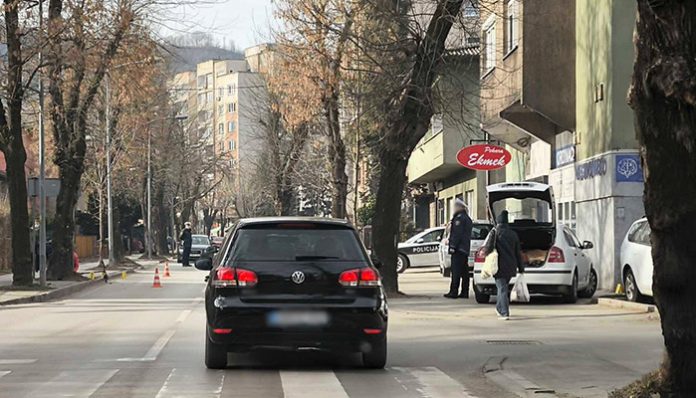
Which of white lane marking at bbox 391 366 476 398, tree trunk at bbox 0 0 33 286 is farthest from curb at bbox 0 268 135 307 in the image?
white lane marking at bbox 391 366 476 398

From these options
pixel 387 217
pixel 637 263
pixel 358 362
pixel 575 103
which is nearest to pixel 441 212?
pixel 575 103

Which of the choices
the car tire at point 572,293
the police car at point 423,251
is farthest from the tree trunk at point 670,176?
the police car at point 423,251

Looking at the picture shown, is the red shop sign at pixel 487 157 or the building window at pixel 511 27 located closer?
the building window at pixel 511 27

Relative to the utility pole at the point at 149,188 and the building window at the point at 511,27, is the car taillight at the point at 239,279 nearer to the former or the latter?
the building window at the point at 511,27

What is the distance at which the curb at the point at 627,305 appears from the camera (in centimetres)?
1797

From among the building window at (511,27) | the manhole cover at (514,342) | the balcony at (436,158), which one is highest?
the building window at (511,27)

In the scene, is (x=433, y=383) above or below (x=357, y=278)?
below

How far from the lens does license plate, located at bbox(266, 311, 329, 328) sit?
11.1 m

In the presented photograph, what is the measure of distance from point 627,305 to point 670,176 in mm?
11326

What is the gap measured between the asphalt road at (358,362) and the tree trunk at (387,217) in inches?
104

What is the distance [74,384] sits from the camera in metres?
10.7

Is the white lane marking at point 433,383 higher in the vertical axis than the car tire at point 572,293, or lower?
lower

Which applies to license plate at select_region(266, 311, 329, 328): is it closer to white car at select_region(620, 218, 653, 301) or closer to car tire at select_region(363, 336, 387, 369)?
car tire at select_region(363, 336, 387, 369)

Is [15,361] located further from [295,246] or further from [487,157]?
[487,157]
